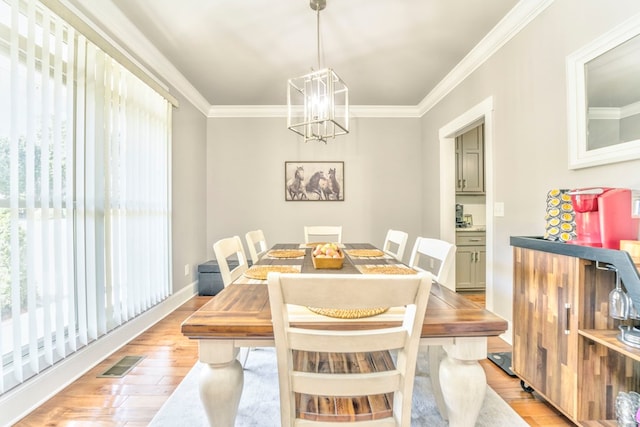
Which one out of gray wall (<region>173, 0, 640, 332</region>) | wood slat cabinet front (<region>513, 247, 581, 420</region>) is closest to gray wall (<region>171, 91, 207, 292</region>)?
gray wall (<region>173, 0, 640, 332</region>)

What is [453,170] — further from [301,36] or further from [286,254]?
[286,254]

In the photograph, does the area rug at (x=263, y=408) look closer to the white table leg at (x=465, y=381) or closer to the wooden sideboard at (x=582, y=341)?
the wooden sideboard at (x=582, y=341)

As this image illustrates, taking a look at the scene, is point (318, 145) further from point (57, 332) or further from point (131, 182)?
point (57, 332)

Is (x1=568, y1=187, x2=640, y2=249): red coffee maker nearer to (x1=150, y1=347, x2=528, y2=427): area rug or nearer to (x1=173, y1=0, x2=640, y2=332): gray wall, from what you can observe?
(x1=173, y1=0, x2=640, y2=332): gray wall

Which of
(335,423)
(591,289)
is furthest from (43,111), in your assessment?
(591,289)

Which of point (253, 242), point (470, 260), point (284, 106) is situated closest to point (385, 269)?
point (253, 242)

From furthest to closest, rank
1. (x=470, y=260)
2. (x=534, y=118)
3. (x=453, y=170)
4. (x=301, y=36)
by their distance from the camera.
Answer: (x=470, y=260), (x=453, y=170), (x=301, y=36), (x=534, y=118)

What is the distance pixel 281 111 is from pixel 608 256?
3787 mm

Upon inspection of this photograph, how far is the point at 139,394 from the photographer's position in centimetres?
174

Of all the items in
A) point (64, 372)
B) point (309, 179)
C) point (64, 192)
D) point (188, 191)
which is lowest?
point (64, 372)

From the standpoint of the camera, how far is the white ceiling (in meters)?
2.12

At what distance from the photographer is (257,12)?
7.17 feet

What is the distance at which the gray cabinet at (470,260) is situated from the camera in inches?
149

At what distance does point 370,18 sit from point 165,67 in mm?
1993
